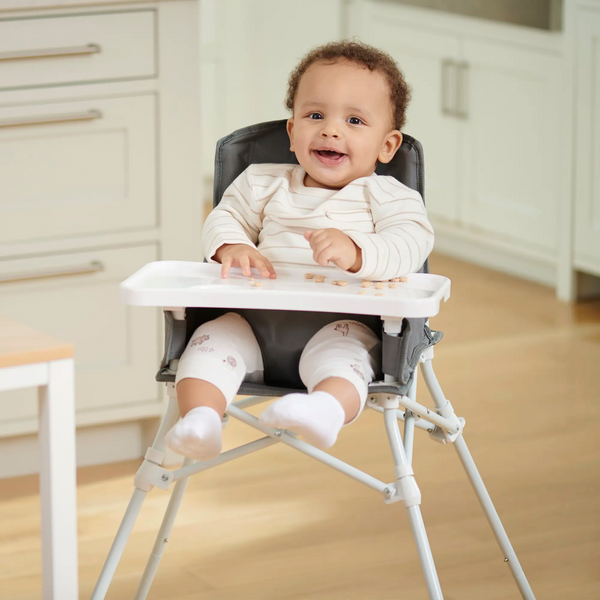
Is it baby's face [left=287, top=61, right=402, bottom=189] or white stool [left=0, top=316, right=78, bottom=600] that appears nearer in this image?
white stool [left=0, top=316, right=78, bottom=600]

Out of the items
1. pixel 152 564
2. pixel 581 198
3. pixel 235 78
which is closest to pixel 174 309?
pixel 152 564

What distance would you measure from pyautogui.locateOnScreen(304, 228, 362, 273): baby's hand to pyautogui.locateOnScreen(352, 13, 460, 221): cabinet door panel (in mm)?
2583

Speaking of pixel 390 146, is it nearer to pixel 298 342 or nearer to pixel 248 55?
pixel 298 342

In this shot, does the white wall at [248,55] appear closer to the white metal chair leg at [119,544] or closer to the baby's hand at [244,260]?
the baby's hand at [244,260]

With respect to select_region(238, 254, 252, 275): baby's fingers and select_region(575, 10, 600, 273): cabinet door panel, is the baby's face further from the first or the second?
select_region(575, 10, 600, 273): cabinet door panel

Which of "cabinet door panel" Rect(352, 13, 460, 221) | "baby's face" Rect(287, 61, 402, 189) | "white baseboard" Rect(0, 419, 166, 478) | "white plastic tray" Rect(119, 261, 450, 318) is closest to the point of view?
"white plastic tray" Rect(119, 261, 450, 318)

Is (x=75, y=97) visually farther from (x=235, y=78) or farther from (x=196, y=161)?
(x=235, y=78)

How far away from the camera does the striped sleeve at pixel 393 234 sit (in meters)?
1.45

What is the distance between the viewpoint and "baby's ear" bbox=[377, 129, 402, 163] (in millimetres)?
1606

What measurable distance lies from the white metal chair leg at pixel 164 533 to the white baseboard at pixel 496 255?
2.27 meters

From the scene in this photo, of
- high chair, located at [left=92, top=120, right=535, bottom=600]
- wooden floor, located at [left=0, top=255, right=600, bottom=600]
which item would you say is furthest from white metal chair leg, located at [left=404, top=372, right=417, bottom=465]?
wooden floor, located at [left=0, top=255, right=600, bottom=600]

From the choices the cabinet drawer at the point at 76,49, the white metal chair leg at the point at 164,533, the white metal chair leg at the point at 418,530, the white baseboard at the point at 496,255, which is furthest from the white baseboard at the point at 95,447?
the white baseboard at the point at 496,255

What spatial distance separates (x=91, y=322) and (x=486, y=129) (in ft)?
6.51

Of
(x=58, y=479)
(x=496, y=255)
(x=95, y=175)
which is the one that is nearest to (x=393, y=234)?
(x=58, y=479)
